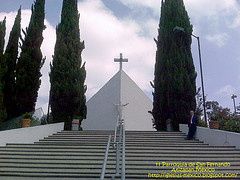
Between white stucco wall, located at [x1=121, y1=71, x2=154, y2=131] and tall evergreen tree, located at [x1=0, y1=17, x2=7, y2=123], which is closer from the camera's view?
tall evergreen tree, located at [x1=0, y1=17, x2=7, y2=123]

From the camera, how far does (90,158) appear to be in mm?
9789

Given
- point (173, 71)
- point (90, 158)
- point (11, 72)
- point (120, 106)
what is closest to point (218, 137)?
point (90, 158)

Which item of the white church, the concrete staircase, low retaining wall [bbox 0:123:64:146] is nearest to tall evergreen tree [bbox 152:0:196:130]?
the concrete staircase

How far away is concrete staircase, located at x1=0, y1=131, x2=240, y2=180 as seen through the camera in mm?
8562

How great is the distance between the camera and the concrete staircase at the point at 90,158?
8.56 m

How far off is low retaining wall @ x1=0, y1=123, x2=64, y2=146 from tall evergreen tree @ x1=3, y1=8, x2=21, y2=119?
16.8 feet

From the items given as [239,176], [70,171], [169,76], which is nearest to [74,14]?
[169,76]

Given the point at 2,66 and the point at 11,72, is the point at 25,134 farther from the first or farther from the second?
the point at 11,72

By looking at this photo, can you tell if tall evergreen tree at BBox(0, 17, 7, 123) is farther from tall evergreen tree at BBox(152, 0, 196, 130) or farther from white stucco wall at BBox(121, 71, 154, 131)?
white stucco wall at BBox(121, 71, 154, 131)

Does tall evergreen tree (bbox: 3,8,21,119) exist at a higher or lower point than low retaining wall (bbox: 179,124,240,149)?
higher

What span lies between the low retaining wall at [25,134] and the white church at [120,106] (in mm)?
10397

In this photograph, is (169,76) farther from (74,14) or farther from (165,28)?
(74,14)

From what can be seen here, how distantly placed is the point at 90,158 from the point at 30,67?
38.9 feet

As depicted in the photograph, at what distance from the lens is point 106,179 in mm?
7965
